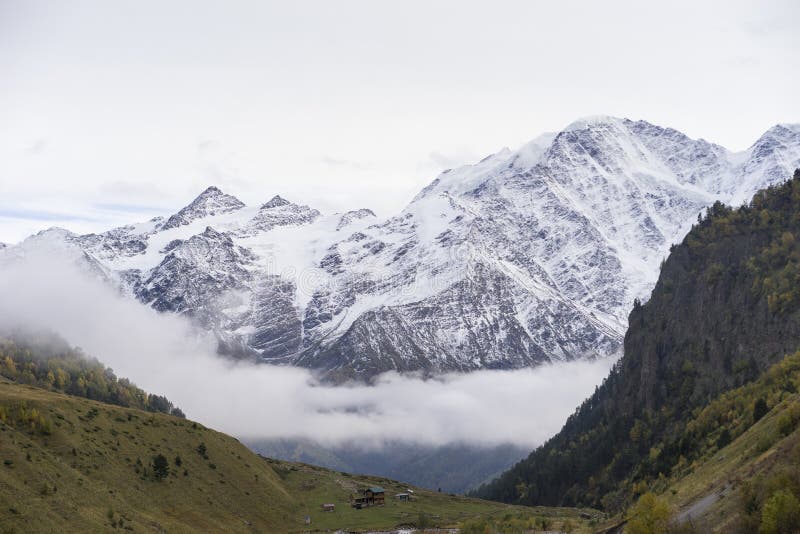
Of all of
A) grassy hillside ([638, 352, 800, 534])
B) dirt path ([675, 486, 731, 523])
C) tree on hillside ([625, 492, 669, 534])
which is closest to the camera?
grassy hillside ([638, 352, 800, 534])

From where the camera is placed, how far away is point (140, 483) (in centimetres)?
13662

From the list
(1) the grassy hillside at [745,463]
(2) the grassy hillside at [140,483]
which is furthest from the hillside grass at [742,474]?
Result: (2) the grassy hillside at [140,483]

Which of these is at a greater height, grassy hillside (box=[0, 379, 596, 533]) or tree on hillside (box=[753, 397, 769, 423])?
grassy hillside (box=[0, 379, 596, 533])

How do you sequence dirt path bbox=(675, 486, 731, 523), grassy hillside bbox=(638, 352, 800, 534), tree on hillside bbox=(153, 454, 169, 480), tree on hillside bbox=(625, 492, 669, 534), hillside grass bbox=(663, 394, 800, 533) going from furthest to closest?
tree on hillside bbox=(153, 454, 169, 480), dirt path bbox=(675, 486, 731, 523), tree on hillside bbox=(625, 492, 669, 534), hillside grass bbox=(663, 394, 800, 533), grassy hillside bbox=(638, 352, 800, 534)

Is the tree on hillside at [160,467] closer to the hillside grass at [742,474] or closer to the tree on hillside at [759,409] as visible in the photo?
the hillside grass at [742,474]

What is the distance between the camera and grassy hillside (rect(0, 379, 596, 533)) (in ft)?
358

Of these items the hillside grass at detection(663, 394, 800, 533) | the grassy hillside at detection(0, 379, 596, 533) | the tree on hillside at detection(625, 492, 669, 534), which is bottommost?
the tree on hillside at detection(625, 492, 669, 534)

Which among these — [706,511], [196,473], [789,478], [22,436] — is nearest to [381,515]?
[196,473]

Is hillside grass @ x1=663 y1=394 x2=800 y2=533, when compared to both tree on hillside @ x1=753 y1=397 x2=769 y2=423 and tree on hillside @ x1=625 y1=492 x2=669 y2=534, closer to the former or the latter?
tree on hillside @ x1=625 y1=492 x2=669 y2=534

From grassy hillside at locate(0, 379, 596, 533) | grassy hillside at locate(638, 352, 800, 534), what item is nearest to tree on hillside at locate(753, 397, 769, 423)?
grassy hillside at locate(638, 352, 800, 534)

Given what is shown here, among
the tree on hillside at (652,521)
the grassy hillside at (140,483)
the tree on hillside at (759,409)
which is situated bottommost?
the tree on hillside at (652,521)

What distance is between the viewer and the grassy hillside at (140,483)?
4294 inches

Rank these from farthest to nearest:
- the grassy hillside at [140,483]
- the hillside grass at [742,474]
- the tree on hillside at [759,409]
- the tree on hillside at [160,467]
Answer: the tree on hillside at [160,467] < the tree on hillside at [759,409] < the grassy hillside at [140,483] < the hillside grass at [742,474]

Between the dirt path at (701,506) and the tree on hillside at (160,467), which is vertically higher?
the tree on hillside at (160,467)
